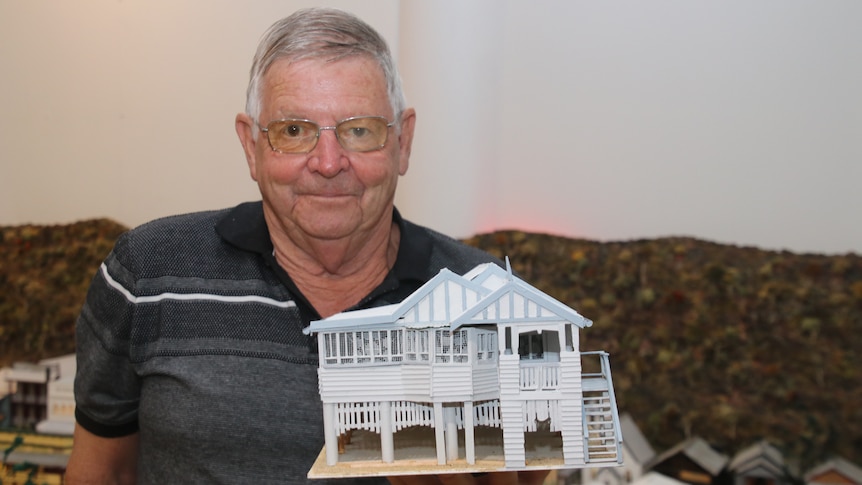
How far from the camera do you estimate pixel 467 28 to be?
19.4 ft

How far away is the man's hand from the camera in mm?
2377

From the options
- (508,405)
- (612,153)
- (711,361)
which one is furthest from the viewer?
(612,153)

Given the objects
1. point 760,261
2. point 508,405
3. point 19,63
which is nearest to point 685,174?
point 760,261

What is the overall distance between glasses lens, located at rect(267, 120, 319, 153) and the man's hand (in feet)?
3.90

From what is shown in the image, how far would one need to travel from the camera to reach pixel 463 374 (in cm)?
236

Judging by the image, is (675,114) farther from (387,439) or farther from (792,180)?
(387,439)

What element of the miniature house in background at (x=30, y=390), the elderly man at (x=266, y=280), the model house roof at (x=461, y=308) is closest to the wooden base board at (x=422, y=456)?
the elderly man at (x=266, y=280)

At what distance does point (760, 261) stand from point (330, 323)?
4509mm

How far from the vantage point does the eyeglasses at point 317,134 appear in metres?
2.61

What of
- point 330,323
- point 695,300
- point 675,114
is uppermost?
point 675,114

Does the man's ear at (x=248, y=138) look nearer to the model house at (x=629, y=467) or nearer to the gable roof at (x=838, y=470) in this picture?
the model house at (x=629, y=467)

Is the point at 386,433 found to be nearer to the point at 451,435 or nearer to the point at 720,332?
the point at 451,435

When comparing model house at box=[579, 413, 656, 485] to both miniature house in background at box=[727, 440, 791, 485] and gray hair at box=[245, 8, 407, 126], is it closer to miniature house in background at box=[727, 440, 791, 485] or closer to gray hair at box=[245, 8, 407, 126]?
miniature house in background at box=[727, 440, 791, 485]

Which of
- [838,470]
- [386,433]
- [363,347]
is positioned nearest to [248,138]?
[363,347]
